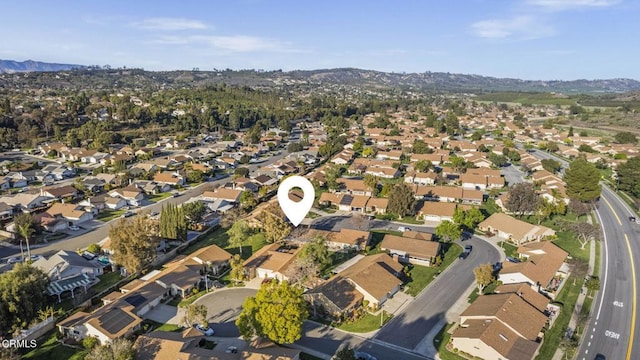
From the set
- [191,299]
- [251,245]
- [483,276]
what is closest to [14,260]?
[191,299]

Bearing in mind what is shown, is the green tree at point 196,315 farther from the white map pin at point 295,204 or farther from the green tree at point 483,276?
the green tree at point 483,276

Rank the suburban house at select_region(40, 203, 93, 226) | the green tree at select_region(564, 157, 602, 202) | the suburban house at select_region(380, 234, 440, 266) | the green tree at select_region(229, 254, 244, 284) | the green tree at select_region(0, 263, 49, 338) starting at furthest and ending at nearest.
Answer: the green tree at select_region(564, 157, 602, 202) < the suburban house at select_region(40, 203, 93, 226) < the suburban house at select_region(380, 234, 440, 266) < the green tree at select_region(229, 254, 244, 284) < the green tree at select_region(0, 263, 49, 338)

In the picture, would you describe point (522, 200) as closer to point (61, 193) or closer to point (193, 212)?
point (193, 212)

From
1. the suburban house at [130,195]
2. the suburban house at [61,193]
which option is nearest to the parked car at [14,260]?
the suburban house at [130,195]

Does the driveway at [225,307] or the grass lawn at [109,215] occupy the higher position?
the driveway at [225,307]

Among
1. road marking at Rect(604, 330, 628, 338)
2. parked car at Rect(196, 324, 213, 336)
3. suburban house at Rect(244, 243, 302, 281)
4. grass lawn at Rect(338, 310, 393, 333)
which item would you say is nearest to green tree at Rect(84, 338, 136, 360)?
parked car at Rect(196, 324, 213, 336)

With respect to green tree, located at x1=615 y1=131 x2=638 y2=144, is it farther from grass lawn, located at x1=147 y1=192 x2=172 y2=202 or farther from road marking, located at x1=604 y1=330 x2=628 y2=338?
grass lawn, located at x1=147 y1=192 x2=172 y2=202
